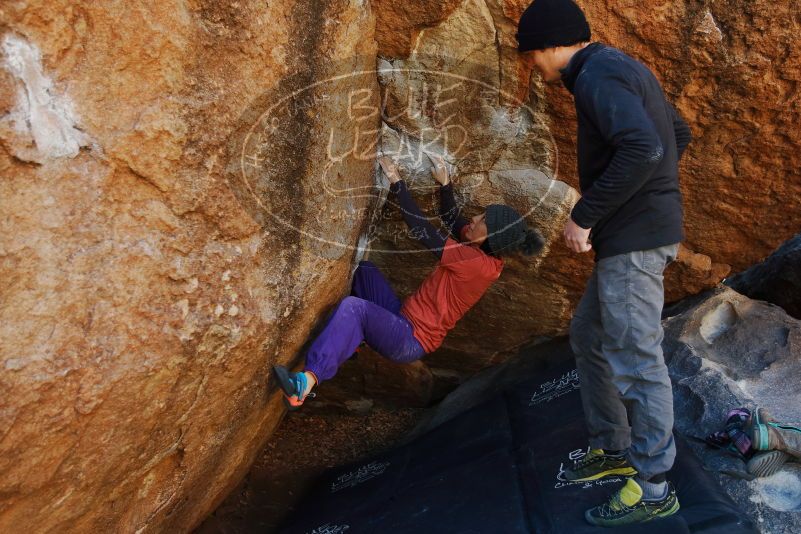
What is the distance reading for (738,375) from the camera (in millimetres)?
3371

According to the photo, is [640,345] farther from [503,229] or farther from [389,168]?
[389,168]

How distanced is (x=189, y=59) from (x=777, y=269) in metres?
3.73

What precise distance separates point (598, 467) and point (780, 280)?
91.7 inches

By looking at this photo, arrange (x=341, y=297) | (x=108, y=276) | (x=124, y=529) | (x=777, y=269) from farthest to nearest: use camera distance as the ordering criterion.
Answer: (x=777, y=269) < (x=341, y=297) < (x=124, y=529) < (x=108, y=276)

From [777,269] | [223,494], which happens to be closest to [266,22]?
[223,494]

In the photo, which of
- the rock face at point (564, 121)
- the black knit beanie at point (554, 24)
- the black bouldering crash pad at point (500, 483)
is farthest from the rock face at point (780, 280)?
the black knit beanie at point (554, 24)

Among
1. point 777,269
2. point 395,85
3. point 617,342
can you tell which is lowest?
point 777,269

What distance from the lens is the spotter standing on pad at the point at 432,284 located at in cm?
315

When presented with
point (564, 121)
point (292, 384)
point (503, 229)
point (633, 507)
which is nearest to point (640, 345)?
point (633, 507)

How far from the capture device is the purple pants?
300 centimetres

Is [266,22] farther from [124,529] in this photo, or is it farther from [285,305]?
[124,529]

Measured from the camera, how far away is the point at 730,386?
3.24 meters

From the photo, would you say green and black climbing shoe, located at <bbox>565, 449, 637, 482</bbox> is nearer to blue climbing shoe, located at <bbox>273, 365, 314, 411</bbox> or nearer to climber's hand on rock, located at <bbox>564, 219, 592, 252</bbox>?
climber's hand on rock, located at <bbox>564, 219, 592, 252</bbox>

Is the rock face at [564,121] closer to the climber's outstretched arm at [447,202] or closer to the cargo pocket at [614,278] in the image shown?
the climber's outstretched arm at [447,202]
